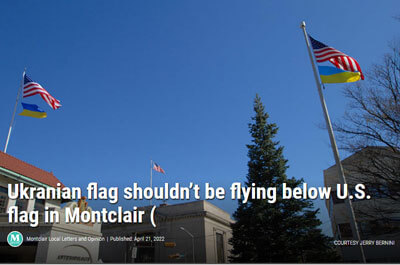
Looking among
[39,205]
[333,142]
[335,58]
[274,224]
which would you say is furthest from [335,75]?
[39,205]

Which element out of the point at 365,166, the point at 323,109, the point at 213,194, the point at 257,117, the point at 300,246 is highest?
the point at 257,117

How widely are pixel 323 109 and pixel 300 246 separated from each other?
50.6ft

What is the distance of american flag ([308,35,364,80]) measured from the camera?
12.5 m

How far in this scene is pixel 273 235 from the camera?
2466 centimetres

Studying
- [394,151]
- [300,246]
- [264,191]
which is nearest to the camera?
[394,151]

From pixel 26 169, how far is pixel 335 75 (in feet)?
62.7

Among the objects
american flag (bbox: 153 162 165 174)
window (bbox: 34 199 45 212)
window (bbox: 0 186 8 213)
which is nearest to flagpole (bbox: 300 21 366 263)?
window (bbox: 0 186 8 213)

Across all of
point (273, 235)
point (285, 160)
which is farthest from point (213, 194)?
point (285, 160)

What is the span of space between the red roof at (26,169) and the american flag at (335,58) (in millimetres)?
17602

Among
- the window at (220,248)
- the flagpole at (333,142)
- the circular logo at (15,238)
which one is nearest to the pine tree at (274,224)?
the window at (220,248)

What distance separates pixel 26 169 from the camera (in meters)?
19.0

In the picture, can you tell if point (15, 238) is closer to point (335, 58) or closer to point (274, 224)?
point (335, 58)

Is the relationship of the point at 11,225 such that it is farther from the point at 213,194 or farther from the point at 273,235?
the point at 273,235

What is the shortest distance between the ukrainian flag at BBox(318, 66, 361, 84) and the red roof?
17.4 metres
